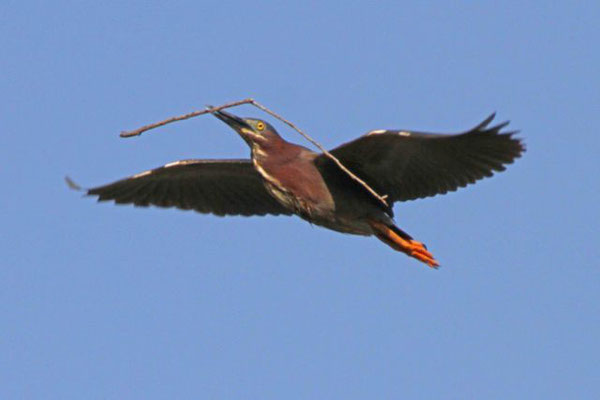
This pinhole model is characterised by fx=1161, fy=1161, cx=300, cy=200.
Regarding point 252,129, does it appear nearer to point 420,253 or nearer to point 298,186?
point 298,186

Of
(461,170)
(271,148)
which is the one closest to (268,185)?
(271,148)

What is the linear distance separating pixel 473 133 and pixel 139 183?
13.8 feet

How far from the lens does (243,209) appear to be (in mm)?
13273

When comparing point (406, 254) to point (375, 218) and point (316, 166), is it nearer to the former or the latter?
point (375, 218)

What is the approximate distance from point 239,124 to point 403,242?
82.0 inches

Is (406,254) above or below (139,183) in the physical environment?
below

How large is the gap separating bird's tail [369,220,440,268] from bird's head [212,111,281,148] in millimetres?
1356

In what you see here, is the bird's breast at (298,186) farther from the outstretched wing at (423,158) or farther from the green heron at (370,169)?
the outstretched wing at (423,158)

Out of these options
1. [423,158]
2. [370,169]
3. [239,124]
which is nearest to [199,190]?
[239,124]

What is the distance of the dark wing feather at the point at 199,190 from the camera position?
12.8 metres

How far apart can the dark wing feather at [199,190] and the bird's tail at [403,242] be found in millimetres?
1548

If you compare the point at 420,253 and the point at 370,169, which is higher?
the point at 370,169

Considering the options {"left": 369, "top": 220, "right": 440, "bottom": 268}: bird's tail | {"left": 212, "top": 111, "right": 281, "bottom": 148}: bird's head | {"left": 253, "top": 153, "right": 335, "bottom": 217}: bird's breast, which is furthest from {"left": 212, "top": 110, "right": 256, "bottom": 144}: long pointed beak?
{"left": 369, "top": 220, "right": 440, "bottom": 268}: bird's tail

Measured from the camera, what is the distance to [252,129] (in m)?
11.9
